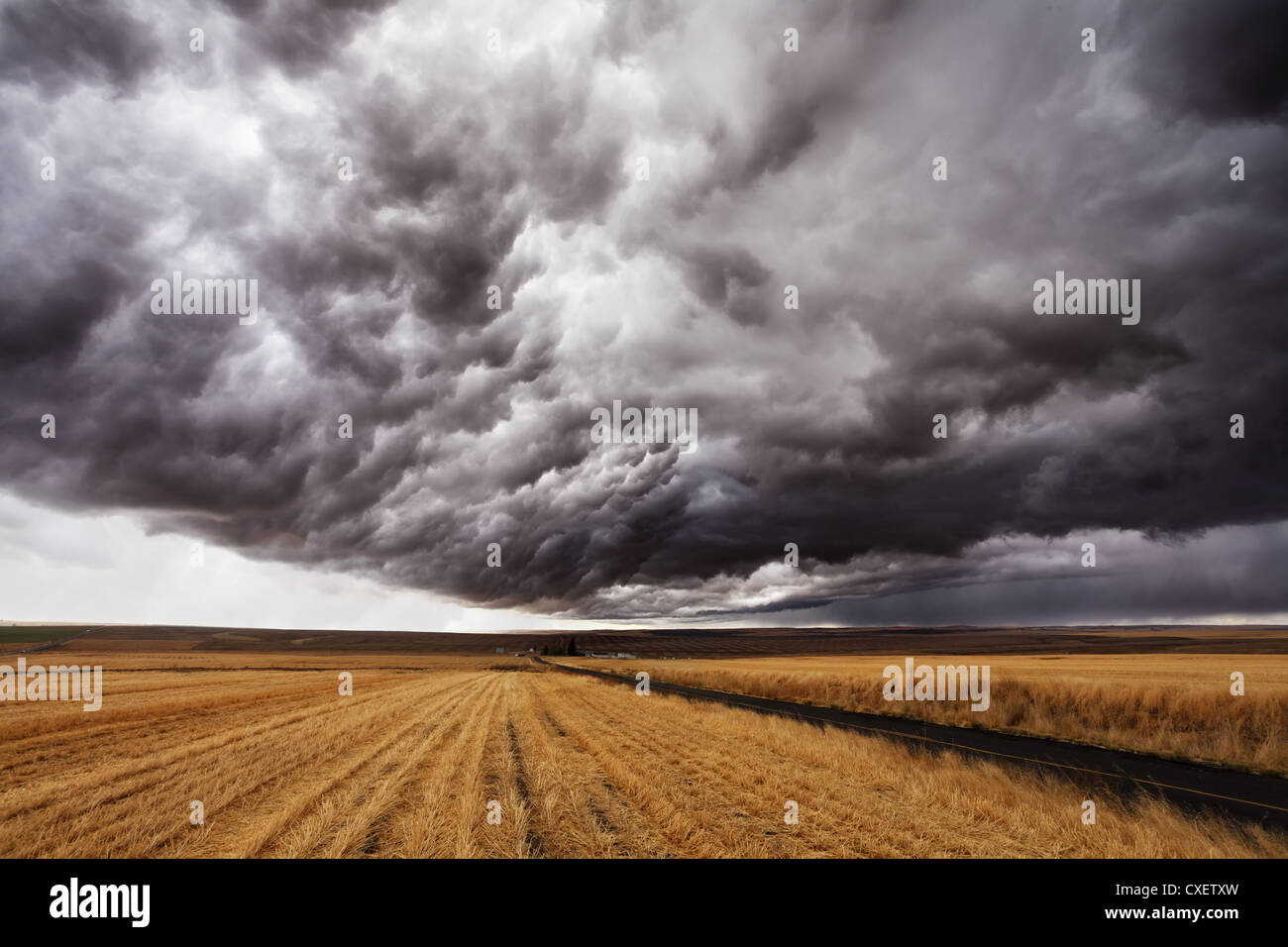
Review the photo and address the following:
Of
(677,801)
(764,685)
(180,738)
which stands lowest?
(764,685)

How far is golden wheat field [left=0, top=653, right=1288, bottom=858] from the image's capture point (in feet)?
28.9

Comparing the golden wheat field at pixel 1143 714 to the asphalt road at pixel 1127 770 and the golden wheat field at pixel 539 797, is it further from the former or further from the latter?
the golden wheat field at pixel 539 797

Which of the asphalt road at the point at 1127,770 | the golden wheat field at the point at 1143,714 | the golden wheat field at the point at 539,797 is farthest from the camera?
the golden wheat field at the point at 1143,714

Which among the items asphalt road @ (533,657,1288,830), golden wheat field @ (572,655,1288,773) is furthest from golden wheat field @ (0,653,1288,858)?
golden wheat field @ (572,655,1288,773)

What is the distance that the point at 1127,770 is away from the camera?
1675 cm

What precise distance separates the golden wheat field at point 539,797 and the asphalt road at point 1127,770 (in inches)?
64.7

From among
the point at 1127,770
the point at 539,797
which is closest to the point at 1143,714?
the point at 1127,770

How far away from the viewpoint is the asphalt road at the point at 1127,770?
42.1 feet

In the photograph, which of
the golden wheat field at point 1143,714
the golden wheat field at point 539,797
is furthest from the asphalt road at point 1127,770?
the golden wheat field at point 539,797

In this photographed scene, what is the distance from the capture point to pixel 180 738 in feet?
63.9

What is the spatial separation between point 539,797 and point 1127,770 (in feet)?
54.8
